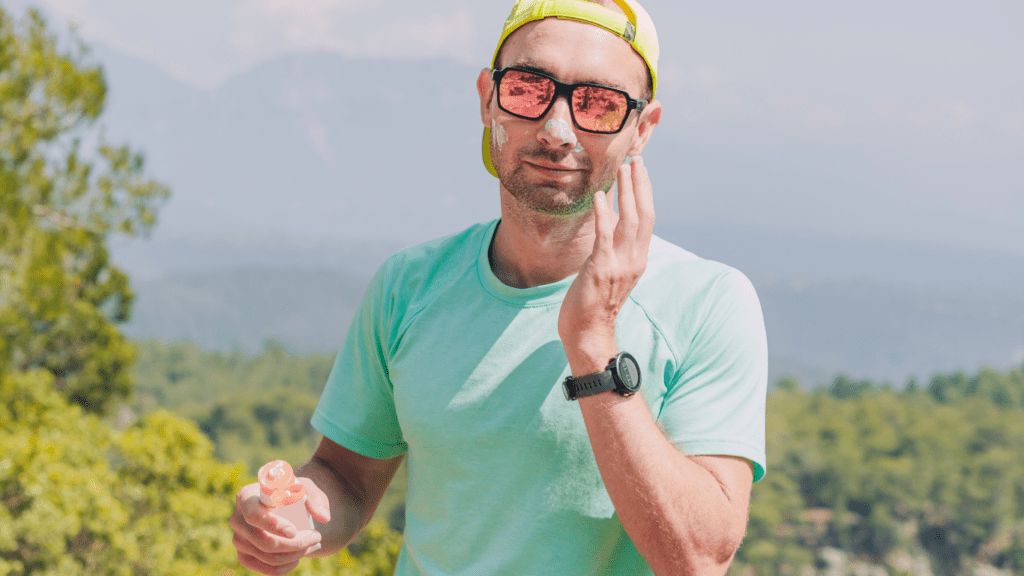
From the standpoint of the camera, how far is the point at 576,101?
199 centimetres

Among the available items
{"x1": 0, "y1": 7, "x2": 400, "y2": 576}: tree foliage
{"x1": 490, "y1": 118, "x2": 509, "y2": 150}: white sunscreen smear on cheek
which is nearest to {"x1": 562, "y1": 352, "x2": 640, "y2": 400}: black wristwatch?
{"x1": 490, "y1": 118, "x2": 509, "y2": 150}: white sunscreen smear on cheek

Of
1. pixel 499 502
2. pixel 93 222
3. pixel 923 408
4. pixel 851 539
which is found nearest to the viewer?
pixel 499 502

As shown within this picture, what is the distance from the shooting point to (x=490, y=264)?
223 cm

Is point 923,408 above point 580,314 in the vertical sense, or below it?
below

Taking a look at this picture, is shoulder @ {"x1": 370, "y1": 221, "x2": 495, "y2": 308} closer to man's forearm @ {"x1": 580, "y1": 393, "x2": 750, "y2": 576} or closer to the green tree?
man's forearm @ {"x1": 580, "y1": 393, "x2": 750, "y2": 576}

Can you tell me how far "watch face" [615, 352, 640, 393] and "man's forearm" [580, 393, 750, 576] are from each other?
0.10 feet

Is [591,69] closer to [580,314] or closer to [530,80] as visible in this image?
[530,80]

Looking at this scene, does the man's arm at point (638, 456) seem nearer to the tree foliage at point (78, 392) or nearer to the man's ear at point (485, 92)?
the man's ear at point (485, 92)

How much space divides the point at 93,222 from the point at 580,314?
83.7 feet

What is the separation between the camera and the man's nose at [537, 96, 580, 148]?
1963mm

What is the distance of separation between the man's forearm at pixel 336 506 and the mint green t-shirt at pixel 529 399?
0.64 feet

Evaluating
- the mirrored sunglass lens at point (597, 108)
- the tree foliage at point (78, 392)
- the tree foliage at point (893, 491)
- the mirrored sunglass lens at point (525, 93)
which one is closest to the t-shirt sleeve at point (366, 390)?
the mirrored sunglass lens at point (525, 93)

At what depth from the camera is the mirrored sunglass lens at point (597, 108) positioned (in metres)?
1.99

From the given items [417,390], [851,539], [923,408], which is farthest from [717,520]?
[923,408]
